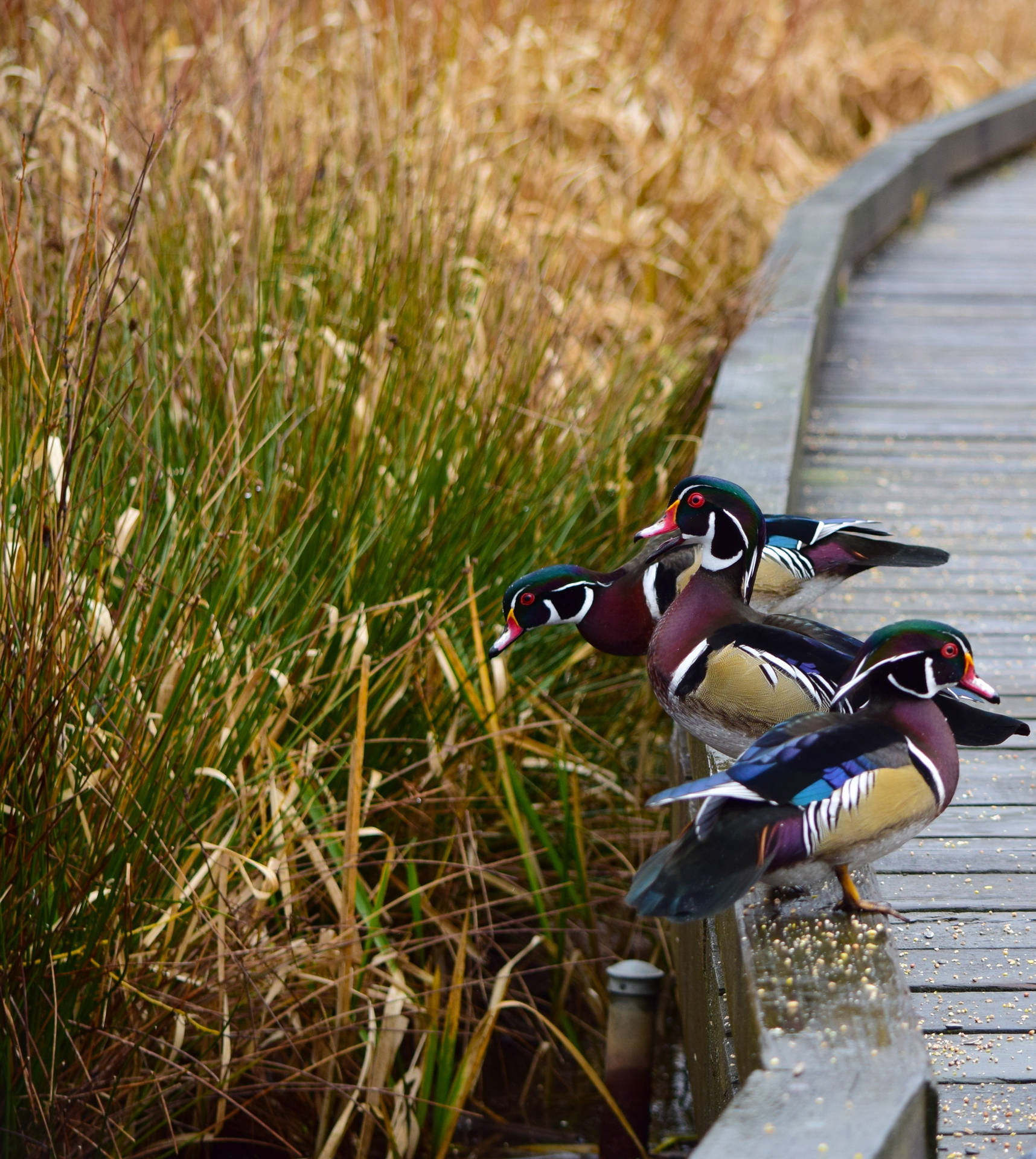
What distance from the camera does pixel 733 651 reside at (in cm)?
182

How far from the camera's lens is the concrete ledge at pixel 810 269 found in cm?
313

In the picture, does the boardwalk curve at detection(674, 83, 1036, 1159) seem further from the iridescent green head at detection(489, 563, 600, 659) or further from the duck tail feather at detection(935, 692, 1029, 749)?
the iridescent green head at detection(489, 563, 600, 659)

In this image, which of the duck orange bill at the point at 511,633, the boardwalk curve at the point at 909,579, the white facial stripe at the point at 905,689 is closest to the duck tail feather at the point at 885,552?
the boardwalk curve at the point at 909,579

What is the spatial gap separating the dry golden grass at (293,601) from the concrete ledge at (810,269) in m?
0.19

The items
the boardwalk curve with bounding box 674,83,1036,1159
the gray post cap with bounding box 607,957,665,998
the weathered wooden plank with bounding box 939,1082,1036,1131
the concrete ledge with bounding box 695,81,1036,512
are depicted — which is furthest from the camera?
the concrete ledge with bounding box 695,81,1036,512

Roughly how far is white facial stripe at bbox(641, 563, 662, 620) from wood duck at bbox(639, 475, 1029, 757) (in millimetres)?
197

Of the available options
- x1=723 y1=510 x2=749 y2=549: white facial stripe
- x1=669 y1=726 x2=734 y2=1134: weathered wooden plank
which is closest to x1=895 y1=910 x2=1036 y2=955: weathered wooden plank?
x1=669 y1=726 x2=734 y2=1134: weathered wooden plank

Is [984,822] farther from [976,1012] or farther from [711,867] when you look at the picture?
[711,867]

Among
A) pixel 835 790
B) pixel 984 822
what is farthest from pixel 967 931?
pixel 835 790

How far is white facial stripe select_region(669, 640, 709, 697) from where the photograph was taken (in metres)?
1.85

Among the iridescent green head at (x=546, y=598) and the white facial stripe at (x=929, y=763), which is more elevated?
the white facial stripe at (x=929, y=763)

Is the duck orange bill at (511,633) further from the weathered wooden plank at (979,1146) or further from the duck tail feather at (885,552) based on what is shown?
the weathered wooden plank at (979,1146)

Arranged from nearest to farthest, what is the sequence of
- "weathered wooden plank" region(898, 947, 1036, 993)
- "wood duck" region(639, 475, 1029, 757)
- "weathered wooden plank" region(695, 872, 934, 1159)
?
"weathered wooden plank" region(695, 872, 934, 1159), "wood duck" region(639, 475, 1029, 757), "weathered wooden plank" region(898, 947, 1036, 993)

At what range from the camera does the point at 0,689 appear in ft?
6.39
